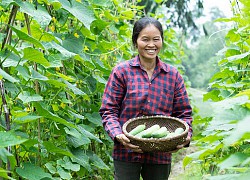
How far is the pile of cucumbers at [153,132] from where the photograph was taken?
7.88 feet

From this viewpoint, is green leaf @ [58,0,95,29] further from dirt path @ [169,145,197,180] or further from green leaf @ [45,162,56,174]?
dirt path @ [169,145,197,180]

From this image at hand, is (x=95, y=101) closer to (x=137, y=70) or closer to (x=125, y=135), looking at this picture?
(x=137, y=70)

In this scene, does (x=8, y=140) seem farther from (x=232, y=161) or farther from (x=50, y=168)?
(x=50, y=168)

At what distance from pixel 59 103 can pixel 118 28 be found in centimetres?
121

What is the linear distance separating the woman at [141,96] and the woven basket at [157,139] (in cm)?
7

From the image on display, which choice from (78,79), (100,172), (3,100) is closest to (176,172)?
(100,172)

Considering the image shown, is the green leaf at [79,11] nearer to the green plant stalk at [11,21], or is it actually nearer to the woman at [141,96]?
the green plant stalk at [11,21]

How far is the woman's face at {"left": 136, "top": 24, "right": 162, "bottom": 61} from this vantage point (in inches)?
103

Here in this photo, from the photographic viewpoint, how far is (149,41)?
8.60 ft

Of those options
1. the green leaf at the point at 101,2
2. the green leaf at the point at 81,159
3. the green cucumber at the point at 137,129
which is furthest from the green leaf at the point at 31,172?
the green leaf at the point at 101,2

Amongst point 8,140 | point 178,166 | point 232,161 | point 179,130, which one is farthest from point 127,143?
point 178,166

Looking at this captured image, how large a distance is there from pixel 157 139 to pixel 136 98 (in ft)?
1.23

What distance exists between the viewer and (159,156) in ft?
8.77

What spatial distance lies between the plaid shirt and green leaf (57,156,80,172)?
10.4 inches
